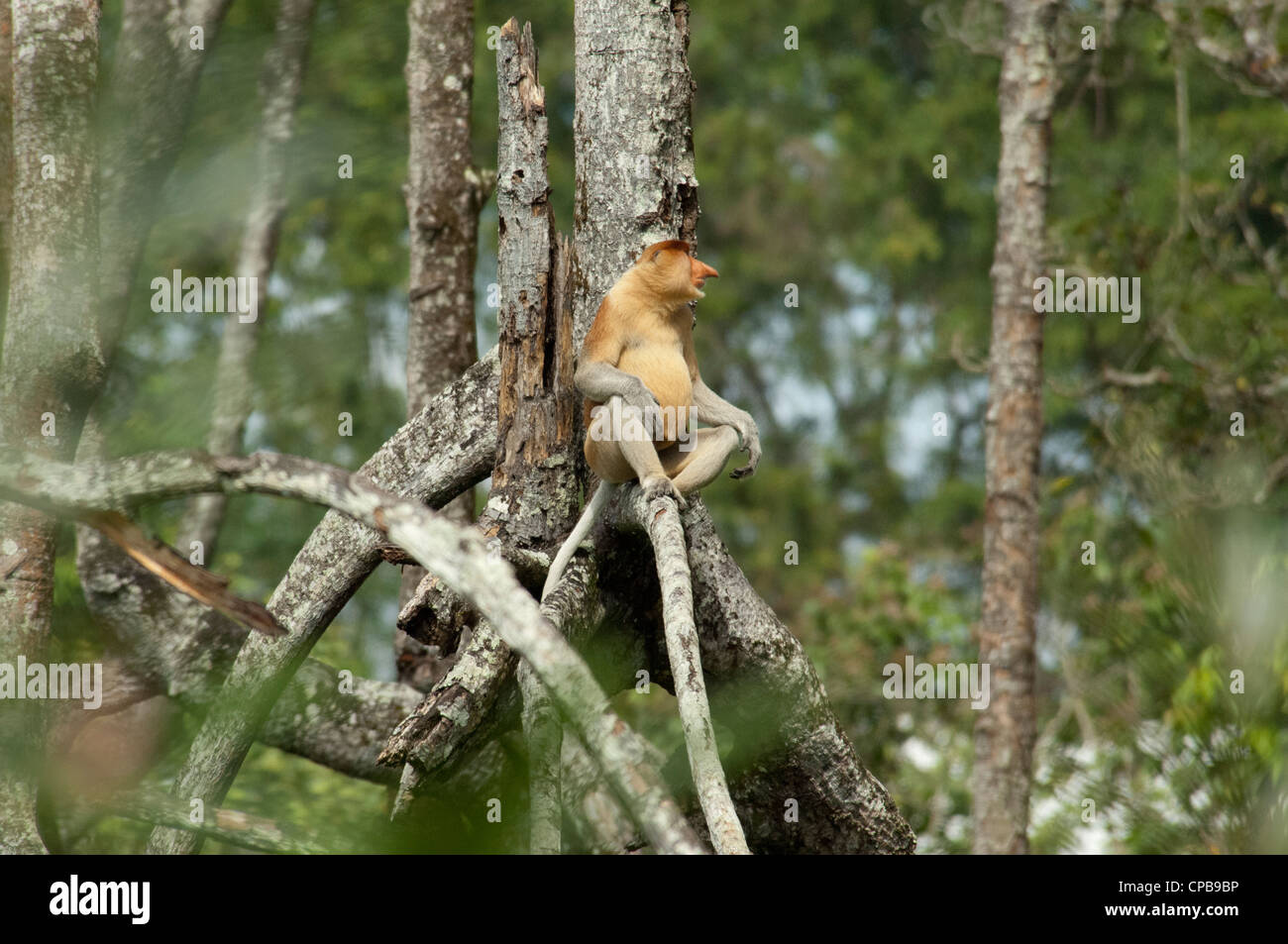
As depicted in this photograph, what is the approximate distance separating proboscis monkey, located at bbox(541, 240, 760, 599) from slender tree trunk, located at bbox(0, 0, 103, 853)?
4.86ft

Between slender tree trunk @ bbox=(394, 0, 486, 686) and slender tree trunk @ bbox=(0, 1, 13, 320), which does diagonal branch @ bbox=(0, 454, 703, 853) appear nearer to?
slender tree trunk @ bbox=(0, 1, 13, 320)

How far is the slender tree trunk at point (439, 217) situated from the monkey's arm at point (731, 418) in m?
1.70

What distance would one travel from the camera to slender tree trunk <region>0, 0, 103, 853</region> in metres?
3.44

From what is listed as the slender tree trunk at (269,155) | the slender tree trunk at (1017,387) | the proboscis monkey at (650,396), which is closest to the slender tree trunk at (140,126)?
the slender tree trunk at (269,155)

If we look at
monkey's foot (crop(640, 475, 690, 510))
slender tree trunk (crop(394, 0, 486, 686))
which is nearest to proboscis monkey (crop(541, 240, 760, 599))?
monkey's foot (crop(640, 475, 690, 510))

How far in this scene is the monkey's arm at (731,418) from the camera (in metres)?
4.25

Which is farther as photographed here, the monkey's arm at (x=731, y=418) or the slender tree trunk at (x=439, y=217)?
the slender tree trunk at (x=439, y=217)

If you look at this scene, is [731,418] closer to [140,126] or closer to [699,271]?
[699,271]

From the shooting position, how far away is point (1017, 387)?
7289mm

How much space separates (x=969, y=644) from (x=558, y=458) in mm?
7302

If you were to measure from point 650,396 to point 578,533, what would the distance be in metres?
0.49

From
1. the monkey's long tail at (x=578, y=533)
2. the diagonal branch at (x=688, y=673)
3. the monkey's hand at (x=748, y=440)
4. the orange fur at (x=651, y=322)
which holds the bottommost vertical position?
the diagonal branch at (x=688, y=673)

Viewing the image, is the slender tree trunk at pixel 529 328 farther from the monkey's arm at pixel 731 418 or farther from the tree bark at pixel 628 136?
the monkey's arm at pixel 731 418

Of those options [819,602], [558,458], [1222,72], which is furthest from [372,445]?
[558,458]
